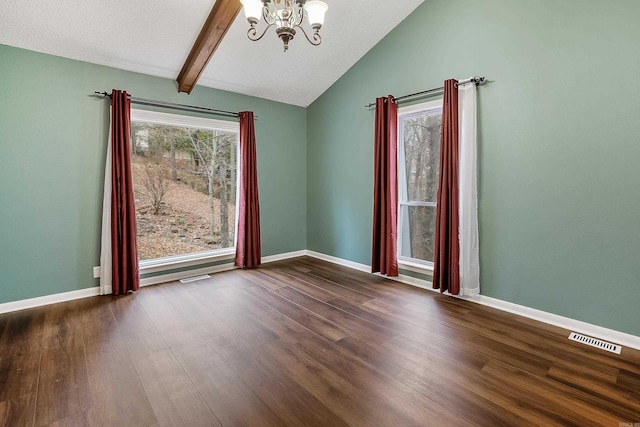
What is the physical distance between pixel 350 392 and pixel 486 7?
3626mm

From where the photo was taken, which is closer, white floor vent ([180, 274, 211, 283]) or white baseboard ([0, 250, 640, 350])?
white baseboard ([0, 250, 640, 350])

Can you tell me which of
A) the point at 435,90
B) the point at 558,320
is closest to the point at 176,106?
the point at 435,90

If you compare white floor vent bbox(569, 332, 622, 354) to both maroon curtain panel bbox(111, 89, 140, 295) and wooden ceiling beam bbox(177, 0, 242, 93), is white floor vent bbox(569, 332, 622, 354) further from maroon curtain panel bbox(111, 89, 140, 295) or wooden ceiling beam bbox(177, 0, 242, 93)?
maroon curtain panel bbox(111, 89, 140, 295)

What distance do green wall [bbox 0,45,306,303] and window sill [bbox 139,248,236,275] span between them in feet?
1.81

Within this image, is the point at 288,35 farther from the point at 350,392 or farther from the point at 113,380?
the point at 113,380

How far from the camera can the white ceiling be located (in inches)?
107

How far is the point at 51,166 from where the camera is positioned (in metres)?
3.12

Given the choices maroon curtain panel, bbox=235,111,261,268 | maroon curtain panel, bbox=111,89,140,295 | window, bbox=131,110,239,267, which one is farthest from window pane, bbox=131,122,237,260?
maroon curtain panel, bbox=111,89,140,295

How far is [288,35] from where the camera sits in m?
2.30

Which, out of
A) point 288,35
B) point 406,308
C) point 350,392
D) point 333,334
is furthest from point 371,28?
point 350,392

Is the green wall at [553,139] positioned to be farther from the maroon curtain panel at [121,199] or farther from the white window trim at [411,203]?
the maroon curtain panel at [121,199]

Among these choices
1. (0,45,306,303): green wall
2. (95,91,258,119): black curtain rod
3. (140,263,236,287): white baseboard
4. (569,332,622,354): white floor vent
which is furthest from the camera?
(140,263,236,287): white baseboard

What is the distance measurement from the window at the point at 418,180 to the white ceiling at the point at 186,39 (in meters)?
1.16

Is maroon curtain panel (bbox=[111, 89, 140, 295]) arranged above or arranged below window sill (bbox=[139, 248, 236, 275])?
above
